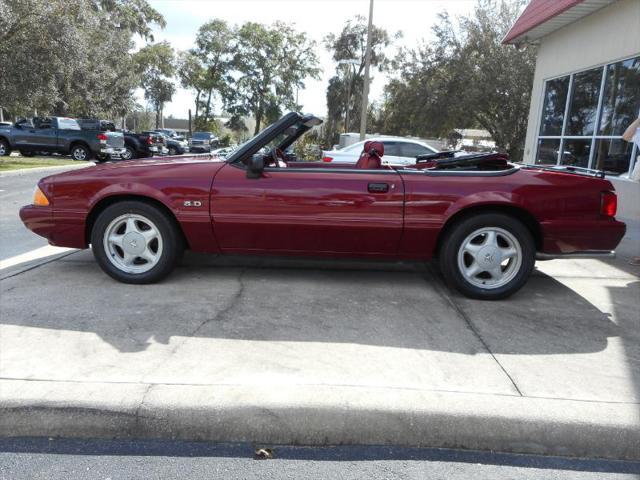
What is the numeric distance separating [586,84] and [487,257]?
857cm

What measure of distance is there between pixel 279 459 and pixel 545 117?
495 inches

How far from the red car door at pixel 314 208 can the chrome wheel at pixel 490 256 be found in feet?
1.89

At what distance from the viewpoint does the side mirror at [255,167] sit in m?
4.22

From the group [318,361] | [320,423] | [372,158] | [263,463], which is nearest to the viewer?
[263,463]

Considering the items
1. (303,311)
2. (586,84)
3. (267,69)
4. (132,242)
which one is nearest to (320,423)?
(303,311)

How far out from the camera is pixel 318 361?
3.16 metres

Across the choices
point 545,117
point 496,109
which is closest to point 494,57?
point 496,109

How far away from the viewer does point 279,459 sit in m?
2.44

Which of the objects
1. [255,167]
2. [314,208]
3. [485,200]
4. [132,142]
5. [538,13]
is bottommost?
[132,142]

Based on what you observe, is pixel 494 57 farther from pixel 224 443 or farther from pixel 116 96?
pixel 116 96

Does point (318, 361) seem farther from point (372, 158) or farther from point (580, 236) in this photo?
point (580, 236)

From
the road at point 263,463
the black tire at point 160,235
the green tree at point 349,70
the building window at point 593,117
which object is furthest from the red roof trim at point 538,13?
the green tree at point 349,70

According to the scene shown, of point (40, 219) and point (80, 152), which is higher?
point (40, 219)

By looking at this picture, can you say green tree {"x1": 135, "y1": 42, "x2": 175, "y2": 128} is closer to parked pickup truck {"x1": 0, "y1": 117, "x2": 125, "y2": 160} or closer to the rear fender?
parked pickup truck {"x1": 0, "y1": 117, "x2": 125, "y2": 160}
